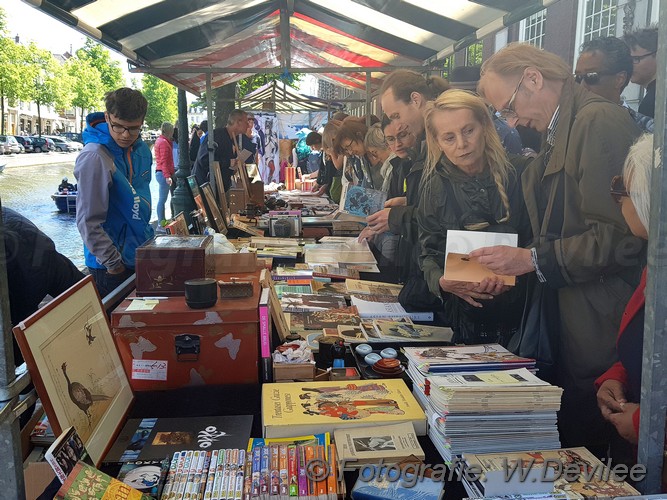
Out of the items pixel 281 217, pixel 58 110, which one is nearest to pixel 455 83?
pixel 58 110

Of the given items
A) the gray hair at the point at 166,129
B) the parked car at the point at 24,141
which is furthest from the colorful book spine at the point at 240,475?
the gray hair at the point at 166,129

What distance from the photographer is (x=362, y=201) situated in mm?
4242

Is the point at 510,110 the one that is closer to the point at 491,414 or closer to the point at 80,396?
the point at 491,414

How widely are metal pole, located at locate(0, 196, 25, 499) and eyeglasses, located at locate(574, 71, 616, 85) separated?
1.62 m

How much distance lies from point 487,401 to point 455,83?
61.2 inches

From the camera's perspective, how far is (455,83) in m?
2.55

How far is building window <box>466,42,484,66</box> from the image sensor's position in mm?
2780

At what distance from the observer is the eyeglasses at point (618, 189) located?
1576 mm

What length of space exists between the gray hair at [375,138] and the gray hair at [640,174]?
8.07ft

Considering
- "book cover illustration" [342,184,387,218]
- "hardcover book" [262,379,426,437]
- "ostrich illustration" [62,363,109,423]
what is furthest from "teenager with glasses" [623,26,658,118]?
"book cover illustration" [342,184,387,218]

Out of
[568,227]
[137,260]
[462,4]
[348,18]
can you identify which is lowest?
[137,260]

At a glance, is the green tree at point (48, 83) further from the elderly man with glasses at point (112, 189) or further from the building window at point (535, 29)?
the building window at point (535, 29)

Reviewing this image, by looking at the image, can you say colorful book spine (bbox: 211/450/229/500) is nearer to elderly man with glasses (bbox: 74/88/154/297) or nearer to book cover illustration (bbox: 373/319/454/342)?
book cover illustration (bbox: 373/319/454/342)

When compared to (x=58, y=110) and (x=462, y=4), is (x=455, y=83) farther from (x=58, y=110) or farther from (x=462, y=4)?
(x=58, y=110)
